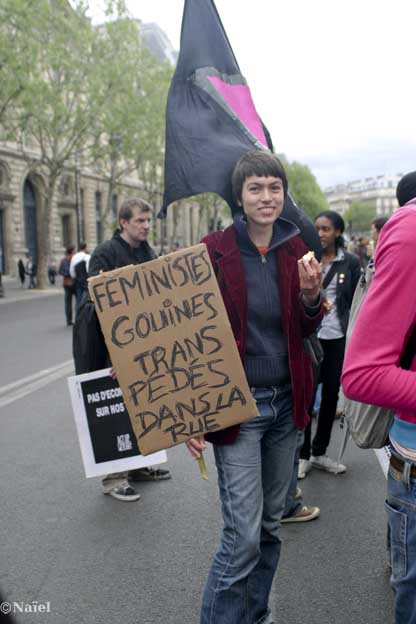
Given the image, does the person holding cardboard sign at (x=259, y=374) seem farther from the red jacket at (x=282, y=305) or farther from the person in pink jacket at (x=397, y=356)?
the person in pink jacket at (x=397, y=356)

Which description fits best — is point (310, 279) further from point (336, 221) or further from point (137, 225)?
point (336, 221)

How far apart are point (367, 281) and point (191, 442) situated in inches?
33.8

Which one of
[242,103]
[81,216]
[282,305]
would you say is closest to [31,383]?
[242,103]

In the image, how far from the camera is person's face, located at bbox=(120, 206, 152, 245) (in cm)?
416

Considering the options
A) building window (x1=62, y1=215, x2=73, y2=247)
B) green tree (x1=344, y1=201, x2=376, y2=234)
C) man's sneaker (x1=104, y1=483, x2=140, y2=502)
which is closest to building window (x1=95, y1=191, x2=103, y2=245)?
building window (x1=62, y1=215, x2=73, y2=247)

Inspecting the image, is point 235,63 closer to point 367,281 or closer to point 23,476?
point 367,281

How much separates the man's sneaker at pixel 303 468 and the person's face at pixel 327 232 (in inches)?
63.3

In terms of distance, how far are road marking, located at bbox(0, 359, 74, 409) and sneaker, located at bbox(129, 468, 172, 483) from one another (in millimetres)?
2818

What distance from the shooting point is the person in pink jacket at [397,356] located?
5.01 feet

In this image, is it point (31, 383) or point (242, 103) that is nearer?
point (242, 103)

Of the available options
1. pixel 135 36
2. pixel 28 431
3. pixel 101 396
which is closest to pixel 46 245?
pixel 135 36

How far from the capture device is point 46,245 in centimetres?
2752

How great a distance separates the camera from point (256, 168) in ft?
7.90

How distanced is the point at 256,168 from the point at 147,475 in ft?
9.35
